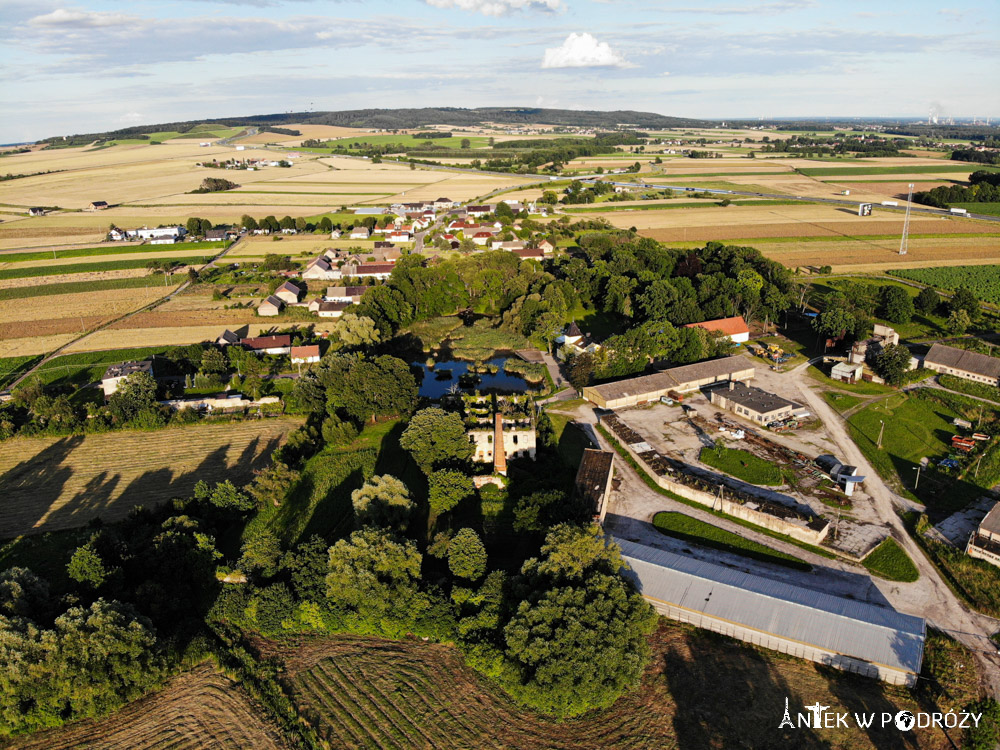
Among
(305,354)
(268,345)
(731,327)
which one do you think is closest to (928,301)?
(731,327)

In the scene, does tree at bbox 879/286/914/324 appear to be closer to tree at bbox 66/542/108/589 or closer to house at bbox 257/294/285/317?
house at bbox 257/294/285/317

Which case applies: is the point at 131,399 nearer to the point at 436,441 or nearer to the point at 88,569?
the point at 88,569

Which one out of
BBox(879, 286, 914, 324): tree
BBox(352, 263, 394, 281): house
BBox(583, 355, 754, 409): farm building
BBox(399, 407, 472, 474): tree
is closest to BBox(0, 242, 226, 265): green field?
BBox(352, 263, 394, 281): house

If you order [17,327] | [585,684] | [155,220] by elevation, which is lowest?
[585,684]

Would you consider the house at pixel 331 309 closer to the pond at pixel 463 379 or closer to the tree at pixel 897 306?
the pond at pixel 463 379

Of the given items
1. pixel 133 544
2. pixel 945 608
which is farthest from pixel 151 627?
pixel 945 608

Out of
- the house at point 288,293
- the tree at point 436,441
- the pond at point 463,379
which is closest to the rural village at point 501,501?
the tree at point 436,441

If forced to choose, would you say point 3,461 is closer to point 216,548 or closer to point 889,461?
point 216,548
